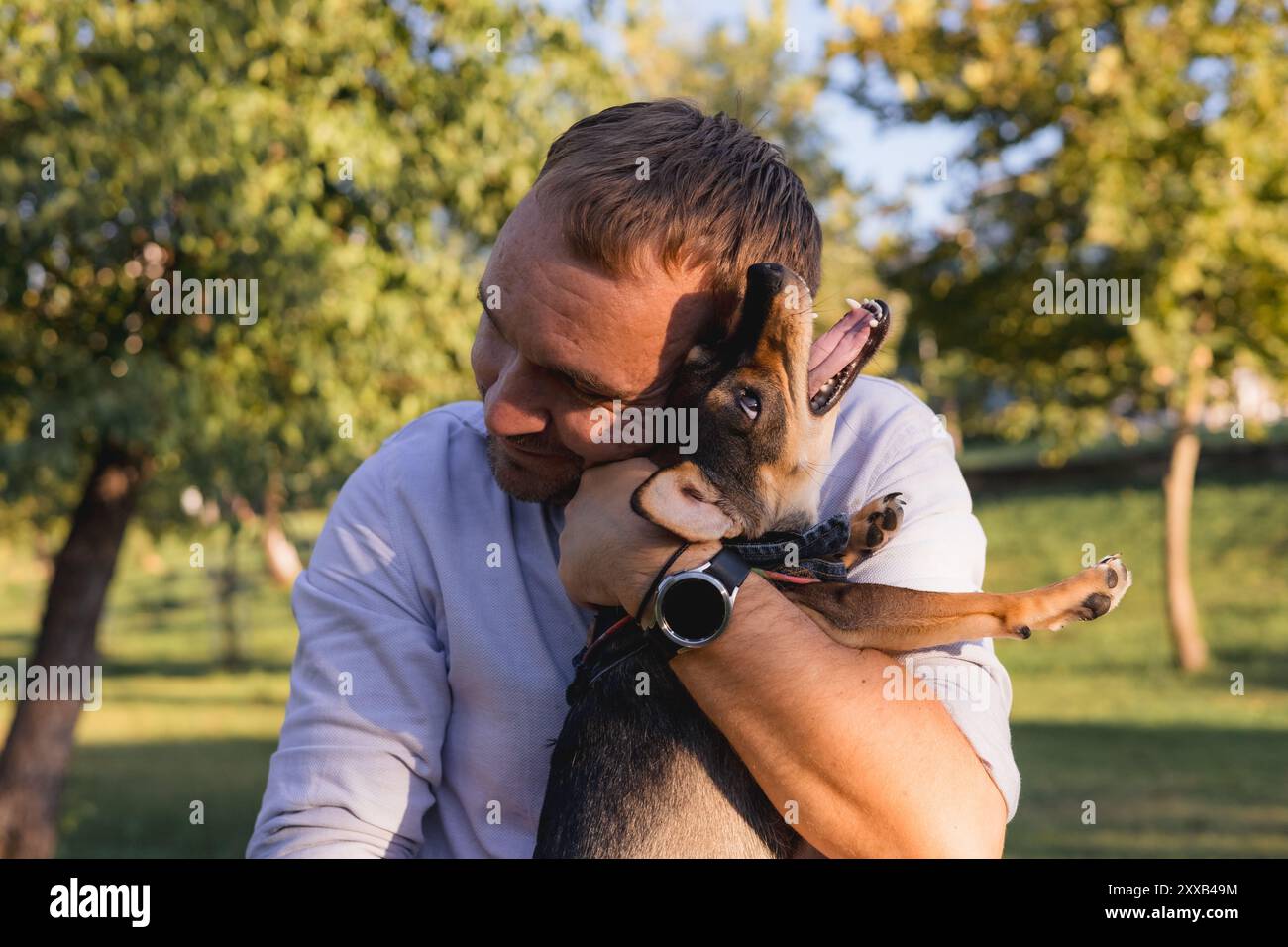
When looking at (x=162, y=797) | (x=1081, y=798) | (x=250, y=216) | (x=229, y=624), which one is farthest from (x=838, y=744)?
(x=229, y=624)

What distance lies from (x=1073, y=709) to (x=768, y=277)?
1641cm

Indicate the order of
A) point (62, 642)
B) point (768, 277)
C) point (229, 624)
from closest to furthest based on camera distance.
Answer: point (768, 277) < point (62, 642) < point (229, 624)

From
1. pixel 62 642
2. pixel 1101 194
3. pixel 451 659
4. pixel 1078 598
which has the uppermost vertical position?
pixel 1101 194

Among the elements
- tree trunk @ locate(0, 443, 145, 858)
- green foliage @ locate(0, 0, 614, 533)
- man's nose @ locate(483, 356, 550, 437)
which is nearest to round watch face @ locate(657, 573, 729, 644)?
man's nose @ locate(483, 356, 550, 437)

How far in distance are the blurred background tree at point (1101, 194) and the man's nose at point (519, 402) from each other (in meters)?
12.3

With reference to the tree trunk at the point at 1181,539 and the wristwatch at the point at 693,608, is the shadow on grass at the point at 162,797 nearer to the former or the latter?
the wristwatch at the point at 693,608

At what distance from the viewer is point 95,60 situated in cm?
773

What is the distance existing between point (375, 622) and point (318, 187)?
20.3ft

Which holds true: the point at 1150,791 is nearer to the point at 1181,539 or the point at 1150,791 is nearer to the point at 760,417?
the point at 1181,539

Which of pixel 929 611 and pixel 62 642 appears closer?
pixel 929 611

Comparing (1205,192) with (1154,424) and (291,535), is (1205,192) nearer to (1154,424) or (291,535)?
(1154,424)

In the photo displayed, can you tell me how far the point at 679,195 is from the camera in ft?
8.02

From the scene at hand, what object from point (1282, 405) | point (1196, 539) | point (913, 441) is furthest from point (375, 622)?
point (1196, 539)
